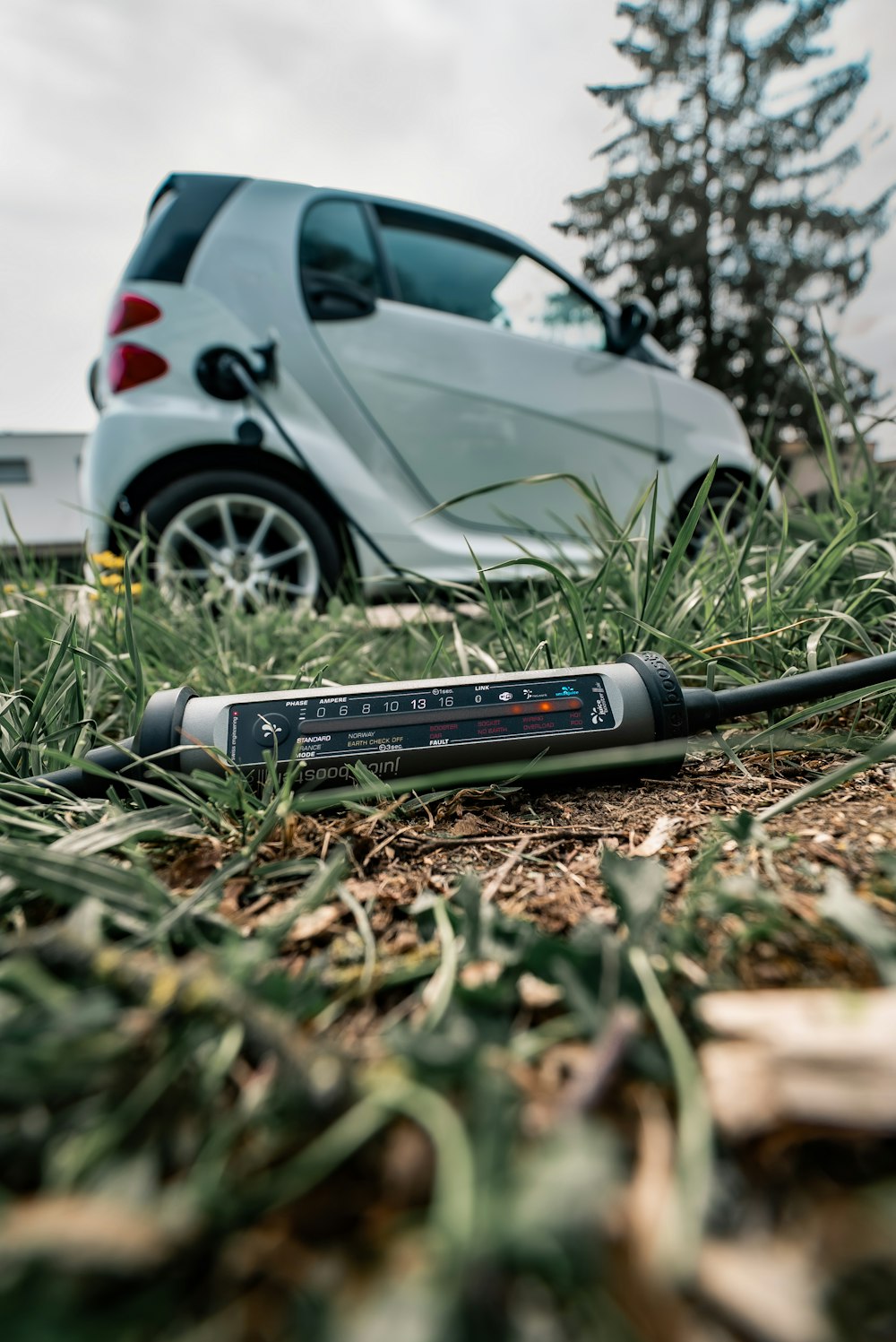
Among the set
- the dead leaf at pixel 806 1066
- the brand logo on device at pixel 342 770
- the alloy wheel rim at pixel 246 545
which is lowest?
the dead leaf at pixel 806 1066

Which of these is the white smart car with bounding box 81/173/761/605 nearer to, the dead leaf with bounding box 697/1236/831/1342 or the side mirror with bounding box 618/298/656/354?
the side mirror with bounding box 618/298/656/354

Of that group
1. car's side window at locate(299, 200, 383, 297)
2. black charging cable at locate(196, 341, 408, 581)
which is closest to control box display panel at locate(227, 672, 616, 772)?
black charging cable at locate(196, 341, 408, 581)

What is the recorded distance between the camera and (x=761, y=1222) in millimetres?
266

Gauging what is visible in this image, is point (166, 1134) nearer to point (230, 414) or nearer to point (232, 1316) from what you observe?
point (232, 1316)

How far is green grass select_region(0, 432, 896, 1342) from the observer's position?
0.74ft

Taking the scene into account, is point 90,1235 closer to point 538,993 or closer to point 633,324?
point 538,993

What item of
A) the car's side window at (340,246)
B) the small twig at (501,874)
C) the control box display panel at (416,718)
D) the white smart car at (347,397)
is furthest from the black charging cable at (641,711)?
the car's side window at (340,246)

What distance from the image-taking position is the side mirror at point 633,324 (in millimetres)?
2902

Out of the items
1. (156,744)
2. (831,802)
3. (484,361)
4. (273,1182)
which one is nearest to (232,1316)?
(273,1182)

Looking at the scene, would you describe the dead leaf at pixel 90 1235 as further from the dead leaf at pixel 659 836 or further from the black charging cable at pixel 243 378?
the black charging cable at pixel 243 378

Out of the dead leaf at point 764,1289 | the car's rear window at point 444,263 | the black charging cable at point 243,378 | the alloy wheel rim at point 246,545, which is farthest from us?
the car's rear window at point 444,263

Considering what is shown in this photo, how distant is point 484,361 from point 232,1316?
10.1 feet

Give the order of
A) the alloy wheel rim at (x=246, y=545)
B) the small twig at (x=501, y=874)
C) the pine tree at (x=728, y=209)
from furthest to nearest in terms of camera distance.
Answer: the pine tree at (x=728, y=209) → the alloy wheel rim at (x=246, y=545) → the small twig at (x=501, y=874)

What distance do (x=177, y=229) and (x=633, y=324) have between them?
194 centimetres
